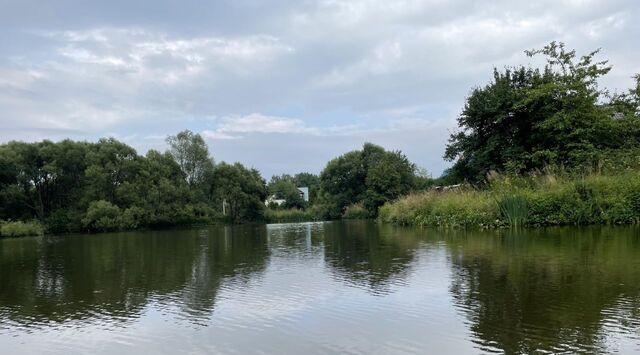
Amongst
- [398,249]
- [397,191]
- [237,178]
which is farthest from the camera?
[237,178]

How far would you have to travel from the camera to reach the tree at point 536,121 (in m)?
20.7

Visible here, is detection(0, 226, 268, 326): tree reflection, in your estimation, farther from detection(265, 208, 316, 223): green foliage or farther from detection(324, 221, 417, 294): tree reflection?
detection(265, 208, 316, 223): green foliage

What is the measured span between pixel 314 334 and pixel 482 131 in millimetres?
20981

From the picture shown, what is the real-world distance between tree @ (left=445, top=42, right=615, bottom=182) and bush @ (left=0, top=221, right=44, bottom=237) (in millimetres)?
35747

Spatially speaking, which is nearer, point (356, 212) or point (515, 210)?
point (515, 210)

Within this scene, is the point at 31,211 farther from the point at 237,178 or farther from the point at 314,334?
the point at 314,334

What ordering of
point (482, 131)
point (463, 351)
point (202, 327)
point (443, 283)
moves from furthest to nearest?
1. point (482, 131)
2. point (443, 283)
3. point (202, 327)
4. point (463, 351)

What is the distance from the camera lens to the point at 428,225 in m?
21.2

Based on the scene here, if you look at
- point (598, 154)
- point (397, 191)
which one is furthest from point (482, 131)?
point (397, 191)

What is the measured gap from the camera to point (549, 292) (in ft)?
20.1

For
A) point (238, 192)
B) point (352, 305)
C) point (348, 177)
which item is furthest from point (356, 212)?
point (352, 305)

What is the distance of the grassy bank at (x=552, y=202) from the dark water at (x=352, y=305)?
15.7 feet

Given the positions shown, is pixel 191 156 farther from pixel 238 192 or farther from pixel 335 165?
pixel 335 165

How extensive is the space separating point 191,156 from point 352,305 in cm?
5794
